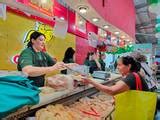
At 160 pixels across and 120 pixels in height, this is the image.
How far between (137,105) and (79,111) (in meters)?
0.65

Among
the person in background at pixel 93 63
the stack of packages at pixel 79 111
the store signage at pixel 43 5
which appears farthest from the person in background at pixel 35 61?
the person in background at pixel 93 63

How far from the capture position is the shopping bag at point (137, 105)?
2.41 m

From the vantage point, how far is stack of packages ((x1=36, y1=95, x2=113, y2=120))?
2.10 metres

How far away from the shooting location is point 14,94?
1579 millimetres

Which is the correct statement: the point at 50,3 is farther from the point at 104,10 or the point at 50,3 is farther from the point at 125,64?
the point at 125,64

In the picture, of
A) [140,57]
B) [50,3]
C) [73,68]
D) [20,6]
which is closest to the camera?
[20,6]

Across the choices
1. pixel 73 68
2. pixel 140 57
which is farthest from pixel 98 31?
pixel 73 68

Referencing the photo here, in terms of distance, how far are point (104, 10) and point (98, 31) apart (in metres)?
2.73

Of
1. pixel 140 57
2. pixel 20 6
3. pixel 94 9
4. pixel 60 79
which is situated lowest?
pixel 60 79

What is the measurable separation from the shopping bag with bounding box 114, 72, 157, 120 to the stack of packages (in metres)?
0.27

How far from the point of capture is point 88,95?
3.72 m

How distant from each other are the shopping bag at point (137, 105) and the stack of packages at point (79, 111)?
266 mm

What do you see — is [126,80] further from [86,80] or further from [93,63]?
[93,63]

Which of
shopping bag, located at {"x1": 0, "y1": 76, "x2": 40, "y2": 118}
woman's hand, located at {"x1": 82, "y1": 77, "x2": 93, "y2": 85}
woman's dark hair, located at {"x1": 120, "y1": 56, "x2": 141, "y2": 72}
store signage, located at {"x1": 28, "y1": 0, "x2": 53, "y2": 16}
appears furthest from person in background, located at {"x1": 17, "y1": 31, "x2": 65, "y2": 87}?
store signage, located at {"x1": 28, "y1": 0, "x2": 53, "y2": 16}
